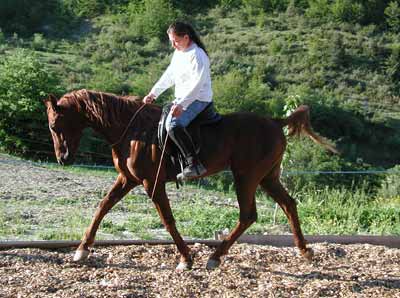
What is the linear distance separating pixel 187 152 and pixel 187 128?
25 cm

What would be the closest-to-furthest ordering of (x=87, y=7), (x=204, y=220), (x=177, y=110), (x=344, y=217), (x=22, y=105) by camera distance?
(x=177, y=110), (x=204, y=220), (x=344, y=217), (x=22, y=105), (x=87, y=7)

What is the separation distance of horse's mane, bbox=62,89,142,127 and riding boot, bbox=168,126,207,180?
0.67 meters

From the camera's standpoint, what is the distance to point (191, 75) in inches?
251

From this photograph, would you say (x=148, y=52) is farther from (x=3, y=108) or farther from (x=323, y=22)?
(x=3, y=108)

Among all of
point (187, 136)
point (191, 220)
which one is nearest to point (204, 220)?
point (191, 220)

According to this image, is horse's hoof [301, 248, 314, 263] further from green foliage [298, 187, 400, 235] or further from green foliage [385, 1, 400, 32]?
green foliage [385, 1, 400, 32]

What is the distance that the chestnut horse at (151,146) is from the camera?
6582mm

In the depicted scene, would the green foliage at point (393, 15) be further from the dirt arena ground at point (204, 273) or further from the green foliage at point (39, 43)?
the dirt arena ground at point (204, 273)

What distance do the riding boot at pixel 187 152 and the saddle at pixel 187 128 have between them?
7cm

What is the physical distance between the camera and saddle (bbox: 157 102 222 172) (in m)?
6.49

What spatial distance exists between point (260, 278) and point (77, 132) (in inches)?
90.1

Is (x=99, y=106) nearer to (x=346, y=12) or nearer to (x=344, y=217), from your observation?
(x=344, y=217)

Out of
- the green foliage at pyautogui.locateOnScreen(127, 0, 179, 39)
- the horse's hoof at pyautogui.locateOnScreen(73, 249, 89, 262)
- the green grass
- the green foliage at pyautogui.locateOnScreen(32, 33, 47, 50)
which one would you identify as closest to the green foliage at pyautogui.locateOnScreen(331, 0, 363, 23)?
the green foliage at pyautogui.locateOnScreen(127, 0, 179, 39)

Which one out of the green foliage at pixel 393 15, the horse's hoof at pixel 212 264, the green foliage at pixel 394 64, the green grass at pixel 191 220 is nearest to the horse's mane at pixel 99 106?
the horse's hoof at pixel 212 264
